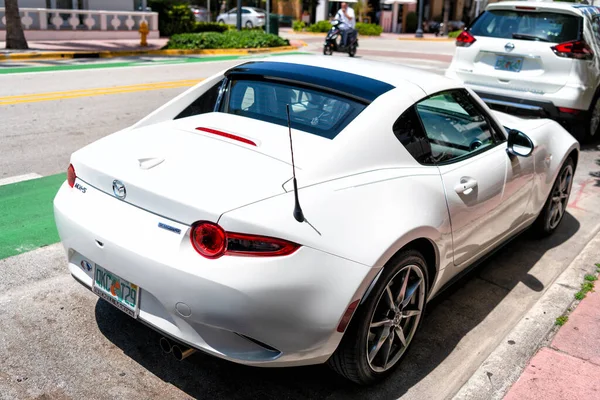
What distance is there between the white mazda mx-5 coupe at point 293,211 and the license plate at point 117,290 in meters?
0.01

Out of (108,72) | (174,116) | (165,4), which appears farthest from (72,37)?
(174,116)

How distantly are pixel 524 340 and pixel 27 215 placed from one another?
161 inches

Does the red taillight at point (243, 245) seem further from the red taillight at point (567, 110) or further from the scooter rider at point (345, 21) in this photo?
the scooter rider at point (345, 21)

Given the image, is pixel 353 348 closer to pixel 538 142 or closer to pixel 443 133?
pixel 443 133

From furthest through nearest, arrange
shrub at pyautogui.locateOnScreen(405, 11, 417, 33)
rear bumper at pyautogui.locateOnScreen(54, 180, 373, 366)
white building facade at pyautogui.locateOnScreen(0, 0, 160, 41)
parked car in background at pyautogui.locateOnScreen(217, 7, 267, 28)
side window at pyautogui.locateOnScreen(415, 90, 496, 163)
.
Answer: shrub at pyautogui.locateOnScreen(405, 11, 417, 33), parked car in background at pyautogui.locateOnScreen(217, 7, 267, 28), white building facade at pyautogui.locateOnScreen(0, 0, 160, 41), side window at pyautogui.locateOnScreen(415, 90, 496, 163), rear bumper at pyautogui.locateOnScreen(54, 180, 373, 366)

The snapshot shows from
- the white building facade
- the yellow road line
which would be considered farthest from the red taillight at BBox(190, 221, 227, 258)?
the white building facade

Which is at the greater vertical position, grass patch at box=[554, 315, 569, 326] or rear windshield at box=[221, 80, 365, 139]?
rear windshield at box=[221, 80, 365, 139]

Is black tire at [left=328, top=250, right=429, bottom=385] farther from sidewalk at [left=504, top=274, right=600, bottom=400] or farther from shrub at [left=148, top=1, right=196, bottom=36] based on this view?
shrub at [left=148, top=1, right=196, bottom=36]

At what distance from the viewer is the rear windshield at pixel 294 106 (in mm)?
3691

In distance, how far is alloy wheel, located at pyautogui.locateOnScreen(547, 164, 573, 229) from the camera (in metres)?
5.61

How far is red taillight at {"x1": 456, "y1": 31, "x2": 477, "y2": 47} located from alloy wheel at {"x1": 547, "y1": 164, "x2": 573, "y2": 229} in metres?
3.94

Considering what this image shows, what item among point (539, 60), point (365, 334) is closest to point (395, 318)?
point (365, 334)

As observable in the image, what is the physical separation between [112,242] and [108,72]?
13.0m

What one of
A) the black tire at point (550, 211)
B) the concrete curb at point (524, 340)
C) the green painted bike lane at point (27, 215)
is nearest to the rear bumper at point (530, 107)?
the black tire at point (550, 211)
